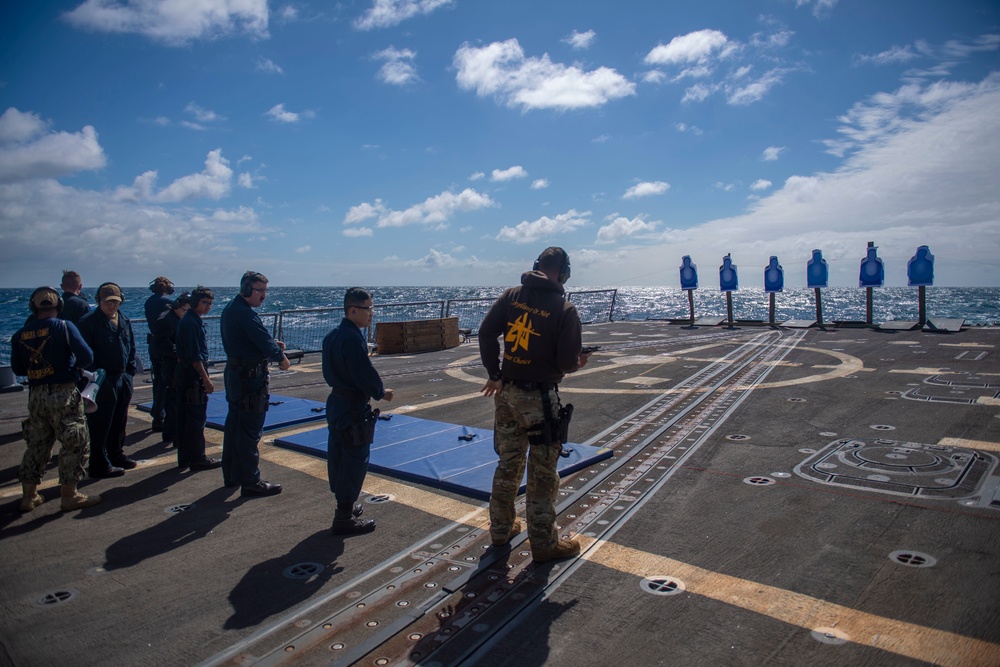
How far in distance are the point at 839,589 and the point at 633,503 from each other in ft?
6.16

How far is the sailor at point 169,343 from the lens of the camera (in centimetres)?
775

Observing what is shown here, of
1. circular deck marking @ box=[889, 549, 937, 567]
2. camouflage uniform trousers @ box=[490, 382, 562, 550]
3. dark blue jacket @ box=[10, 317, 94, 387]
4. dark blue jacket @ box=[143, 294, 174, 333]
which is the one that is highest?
dark blue jacket @ box=[143, 294, 174, 333]

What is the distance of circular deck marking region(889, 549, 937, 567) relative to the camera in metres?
4.07

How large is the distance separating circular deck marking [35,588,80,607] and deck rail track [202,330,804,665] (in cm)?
151

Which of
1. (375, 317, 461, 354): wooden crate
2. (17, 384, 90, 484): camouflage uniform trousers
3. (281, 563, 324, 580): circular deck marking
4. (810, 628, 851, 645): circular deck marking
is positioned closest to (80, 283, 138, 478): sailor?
(17, 384, 90, 484): camouflage uniform trousers

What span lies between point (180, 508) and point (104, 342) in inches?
89.8

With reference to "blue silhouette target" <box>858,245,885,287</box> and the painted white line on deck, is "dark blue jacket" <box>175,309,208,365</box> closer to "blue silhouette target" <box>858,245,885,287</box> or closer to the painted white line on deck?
the painted white line on deck

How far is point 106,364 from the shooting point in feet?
21.4

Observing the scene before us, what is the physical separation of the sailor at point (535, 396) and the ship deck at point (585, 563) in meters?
0.29

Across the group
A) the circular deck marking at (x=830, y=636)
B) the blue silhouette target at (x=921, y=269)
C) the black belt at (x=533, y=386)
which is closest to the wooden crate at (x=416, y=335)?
the black belt at (x=533, y=386)

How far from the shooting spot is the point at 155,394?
28.3ft

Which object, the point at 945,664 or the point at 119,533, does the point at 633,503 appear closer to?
the point at 945,664

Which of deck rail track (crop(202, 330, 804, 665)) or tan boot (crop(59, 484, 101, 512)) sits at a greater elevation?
tan boot (crop(59, 484, 101, 512))

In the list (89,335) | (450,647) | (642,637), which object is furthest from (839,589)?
(89,335)
